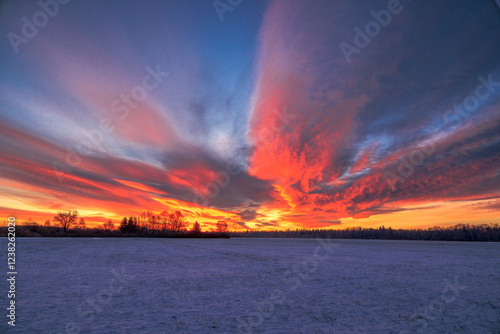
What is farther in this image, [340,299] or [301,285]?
[301,285]

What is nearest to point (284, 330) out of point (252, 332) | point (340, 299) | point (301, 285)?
point (252, 332)

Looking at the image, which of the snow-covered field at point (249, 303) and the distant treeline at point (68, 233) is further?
the distant treeline at point (68, 233)

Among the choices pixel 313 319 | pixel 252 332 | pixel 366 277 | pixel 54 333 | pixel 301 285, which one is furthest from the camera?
pixel 366 277

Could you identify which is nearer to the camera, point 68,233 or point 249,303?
point 249,303

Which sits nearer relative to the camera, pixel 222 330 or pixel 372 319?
pixel 222 330

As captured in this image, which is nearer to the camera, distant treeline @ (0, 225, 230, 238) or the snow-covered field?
the snow-covered field

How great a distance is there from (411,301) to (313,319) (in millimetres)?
4134

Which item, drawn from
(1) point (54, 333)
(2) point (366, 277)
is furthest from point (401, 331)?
(1) point (54, 333)

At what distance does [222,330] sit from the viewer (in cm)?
567

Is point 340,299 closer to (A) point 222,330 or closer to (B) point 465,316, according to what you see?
(B) point 465,316

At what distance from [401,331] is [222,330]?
167 inches

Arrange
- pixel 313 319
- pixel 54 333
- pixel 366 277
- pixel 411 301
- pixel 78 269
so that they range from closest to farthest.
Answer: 1. pixel 54 333
2. pixel 313 319
3. pixel 411 301
4. pixel 366 277
5. pixel 78 269

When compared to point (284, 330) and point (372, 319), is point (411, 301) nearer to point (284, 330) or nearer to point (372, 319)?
point (372, 319)

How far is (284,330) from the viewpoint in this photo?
18.8ft
